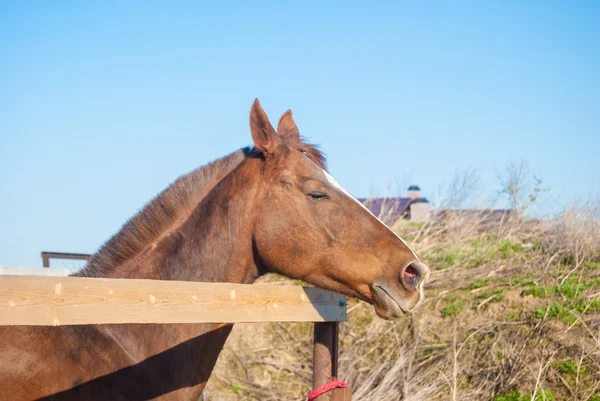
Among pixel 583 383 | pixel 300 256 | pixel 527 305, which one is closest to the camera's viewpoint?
pixel 300 256

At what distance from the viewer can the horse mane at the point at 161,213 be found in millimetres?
3688

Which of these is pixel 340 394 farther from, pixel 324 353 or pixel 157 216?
pixel 157 216

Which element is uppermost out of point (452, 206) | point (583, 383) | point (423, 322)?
point (452, 206)

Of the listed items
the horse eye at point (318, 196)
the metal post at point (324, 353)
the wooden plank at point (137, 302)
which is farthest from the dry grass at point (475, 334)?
the wooden plank at point (137, 302)

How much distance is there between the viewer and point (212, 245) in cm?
364

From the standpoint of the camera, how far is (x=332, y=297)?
3676 millimetres

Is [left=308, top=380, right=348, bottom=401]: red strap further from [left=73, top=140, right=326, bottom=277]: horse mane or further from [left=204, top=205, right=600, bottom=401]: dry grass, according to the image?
[left=204, top=205, right=600, bottom=401]: dry grass

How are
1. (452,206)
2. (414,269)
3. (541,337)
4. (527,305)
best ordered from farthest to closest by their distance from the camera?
1. (452,206)
2. (527,305)
3. (541,337)
4. (414,269)

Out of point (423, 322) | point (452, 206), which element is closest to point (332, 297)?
point (423, 322)

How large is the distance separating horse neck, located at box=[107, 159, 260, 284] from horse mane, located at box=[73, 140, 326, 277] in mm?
59

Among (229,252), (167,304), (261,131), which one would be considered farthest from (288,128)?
(167,304)

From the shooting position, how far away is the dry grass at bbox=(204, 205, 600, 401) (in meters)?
6.26

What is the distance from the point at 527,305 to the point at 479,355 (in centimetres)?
105

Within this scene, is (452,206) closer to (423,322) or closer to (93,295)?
(423,322)
